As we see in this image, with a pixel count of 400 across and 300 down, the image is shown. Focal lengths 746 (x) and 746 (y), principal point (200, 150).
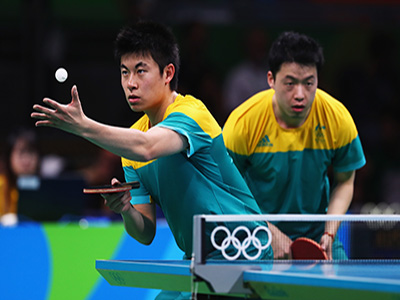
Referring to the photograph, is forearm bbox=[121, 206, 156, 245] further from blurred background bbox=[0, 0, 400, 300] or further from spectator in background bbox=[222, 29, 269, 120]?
spectator in background bbox=[222, 29, 269, 120]

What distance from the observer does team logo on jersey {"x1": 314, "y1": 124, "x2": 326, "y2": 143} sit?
470cm

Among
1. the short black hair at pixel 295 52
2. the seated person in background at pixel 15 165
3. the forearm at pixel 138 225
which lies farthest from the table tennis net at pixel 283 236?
the seated person in background at pixel 15 165

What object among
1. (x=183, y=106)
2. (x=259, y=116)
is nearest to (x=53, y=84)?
(x=259, y=116)

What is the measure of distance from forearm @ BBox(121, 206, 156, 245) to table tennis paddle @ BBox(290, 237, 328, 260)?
2.68 feet

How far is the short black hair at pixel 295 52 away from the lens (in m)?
4.60

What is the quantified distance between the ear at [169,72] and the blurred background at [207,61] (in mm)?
3917

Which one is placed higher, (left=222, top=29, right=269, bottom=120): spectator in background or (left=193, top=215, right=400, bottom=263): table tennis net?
(left=222, top=29, right=269, bottom=120): spectator in background

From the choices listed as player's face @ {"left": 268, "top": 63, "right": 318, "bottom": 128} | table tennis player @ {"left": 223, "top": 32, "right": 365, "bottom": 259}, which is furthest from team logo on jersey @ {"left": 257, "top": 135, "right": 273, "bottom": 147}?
player's face @ {"left": 268, "top": 63, "right": 318, "bottom": 128}

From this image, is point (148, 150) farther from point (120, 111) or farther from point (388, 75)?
point (388, 75)

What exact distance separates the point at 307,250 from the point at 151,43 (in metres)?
1.42

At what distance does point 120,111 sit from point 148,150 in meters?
6.38

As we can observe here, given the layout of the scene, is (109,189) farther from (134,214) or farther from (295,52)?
(295,52)

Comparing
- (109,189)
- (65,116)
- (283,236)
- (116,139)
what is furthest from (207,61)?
(65,116)

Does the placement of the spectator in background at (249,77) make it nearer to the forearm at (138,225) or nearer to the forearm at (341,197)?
the forearm at (341,197)
